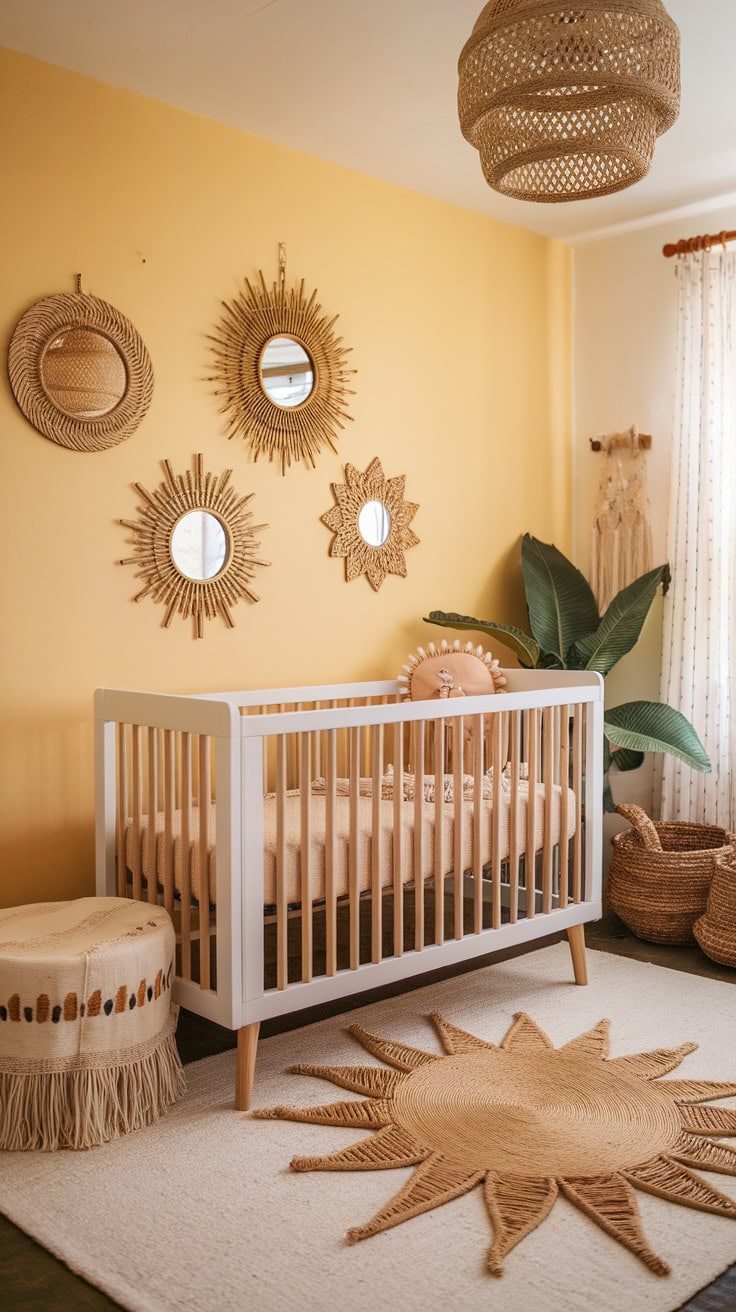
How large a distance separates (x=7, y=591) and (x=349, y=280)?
1478 mm

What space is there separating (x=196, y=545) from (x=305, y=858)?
1.07 meters

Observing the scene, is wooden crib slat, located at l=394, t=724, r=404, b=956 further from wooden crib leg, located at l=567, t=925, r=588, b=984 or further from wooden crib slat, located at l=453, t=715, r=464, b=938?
wooden crib leg, located at l=567, t=925, r=588, b=984

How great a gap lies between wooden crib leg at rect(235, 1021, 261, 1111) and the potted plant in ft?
5.23

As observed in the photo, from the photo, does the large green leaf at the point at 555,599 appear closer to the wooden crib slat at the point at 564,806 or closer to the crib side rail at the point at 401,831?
the crib side rail at the point at 401,831

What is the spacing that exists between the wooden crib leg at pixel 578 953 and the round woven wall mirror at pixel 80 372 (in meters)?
1.71

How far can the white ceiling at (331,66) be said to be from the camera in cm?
238

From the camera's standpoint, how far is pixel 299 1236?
5.33 ft

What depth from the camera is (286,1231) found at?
1638 millimetres

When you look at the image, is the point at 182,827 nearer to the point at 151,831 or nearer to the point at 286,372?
the point at 151,831

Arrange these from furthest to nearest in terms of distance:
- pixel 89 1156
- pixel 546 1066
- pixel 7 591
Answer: pixel 7 591
pixel 546 1066
pixel 89 1156

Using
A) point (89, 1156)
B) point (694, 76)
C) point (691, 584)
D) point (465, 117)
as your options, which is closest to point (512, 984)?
point (89, 1156)

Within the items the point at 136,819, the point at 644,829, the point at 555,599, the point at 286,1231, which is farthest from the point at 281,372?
the point at 286,1231

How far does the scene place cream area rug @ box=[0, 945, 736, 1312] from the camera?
149 centimetres

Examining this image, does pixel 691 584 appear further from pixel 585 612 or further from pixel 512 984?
pixel 512 984
